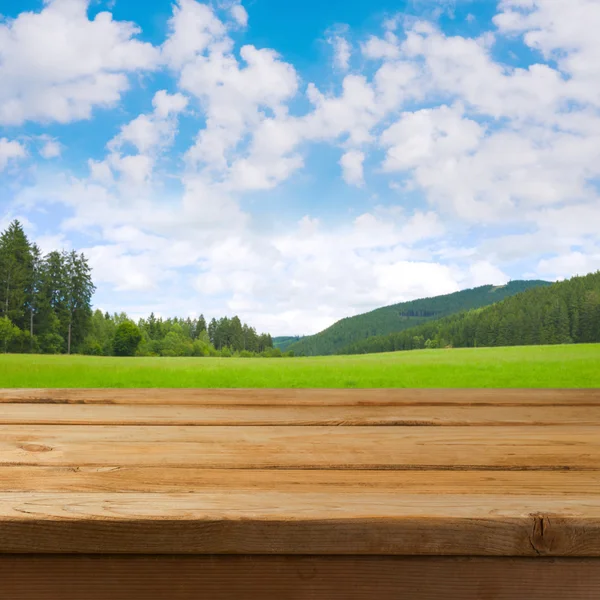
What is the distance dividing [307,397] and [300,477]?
35.5 inches

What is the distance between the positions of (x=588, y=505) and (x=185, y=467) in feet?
2.23

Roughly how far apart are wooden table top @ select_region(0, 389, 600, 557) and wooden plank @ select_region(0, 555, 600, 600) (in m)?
0.02

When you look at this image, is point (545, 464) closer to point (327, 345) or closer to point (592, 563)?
point (592, 563)

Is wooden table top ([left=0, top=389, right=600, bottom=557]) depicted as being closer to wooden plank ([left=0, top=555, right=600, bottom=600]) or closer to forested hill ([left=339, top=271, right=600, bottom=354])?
wooden plank ([left=0, top=555, right=600, bottom=600])

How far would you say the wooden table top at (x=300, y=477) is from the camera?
729mm

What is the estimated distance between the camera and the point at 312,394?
1921mm

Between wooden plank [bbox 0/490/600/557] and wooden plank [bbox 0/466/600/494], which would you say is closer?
wooden plank [bbox 0/490/600/557]

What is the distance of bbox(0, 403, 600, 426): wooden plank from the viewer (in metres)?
1.45

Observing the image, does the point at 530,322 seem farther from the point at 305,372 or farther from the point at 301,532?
the point at 301,532

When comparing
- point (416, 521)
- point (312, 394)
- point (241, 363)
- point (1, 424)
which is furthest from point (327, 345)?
point (416, 521)

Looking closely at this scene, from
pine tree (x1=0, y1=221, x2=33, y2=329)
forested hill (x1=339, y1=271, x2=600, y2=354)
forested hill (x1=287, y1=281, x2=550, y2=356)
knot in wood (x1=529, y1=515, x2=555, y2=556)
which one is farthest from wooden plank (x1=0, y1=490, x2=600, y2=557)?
forested hill (x1=287, y1=281, x2=550, y2=356)

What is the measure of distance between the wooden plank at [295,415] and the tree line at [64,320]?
3815 millimetres

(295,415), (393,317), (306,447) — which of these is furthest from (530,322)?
(393,317)

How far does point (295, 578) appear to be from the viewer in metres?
0.75
